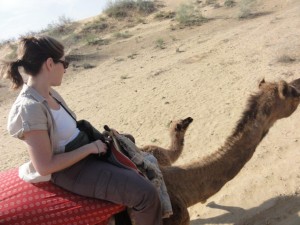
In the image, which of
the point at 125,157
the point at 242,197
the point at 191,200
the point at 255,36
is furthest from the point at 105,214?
the point at 255,36

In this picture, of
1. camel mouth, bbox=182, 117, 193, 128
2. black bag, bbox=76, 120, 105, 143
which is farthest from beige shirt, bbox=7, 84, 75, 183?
camel mouth, bbox=182, 117, 193, 128

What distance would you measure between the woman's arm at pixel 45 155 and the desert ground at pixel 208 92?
270 centimetres

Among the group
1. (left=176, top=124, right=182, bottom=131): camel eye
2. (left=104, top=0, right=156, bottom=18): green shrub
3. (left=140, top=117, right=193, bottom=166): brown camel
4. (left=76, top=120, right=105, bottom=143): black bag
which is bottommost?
(left=104, top=0, right=156, bottom=18): green shrub

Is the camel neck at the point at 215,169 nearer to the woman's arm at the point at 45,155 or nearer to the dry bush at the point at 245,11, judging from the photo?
the woman's arm at the point at 45,155

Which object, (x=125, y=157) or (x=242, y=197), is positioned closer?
(x=125, y=157)

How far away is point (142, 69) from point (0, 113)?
15.3 feet

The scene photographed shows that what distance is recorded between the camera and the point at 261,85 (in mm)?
4418

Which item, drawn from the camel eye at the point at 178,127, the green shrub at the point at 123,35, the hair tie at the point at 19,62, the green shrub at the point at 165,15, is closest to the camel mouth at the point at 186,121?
the camel eye at the point at 178,127

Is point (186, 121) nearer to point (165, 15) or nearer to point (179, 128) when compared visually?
point (179, 128)

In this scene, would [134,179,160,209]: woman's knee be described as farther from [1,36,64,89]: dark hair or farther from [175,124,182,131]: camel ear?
[175,124,182,131]: camel ear

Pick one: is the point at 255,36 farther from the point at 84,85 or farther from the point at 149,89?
the point at 84,85

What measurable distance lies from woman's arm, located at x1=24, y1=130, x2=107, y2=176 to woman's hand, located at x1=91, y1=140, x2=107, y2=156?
0.09 m

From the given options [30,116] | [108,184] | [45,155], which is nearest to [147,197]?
[108,184]

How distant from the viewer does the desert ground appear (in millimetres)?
5348
